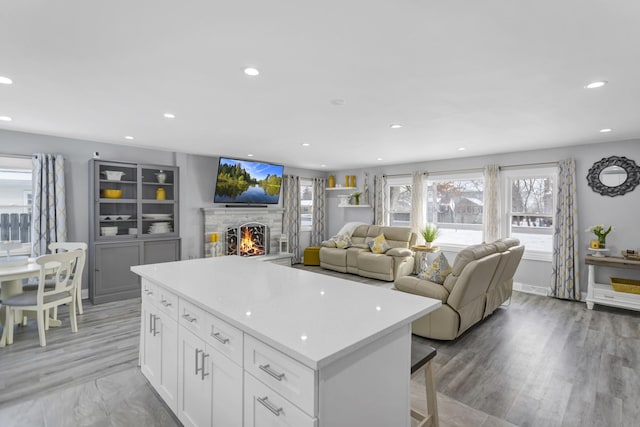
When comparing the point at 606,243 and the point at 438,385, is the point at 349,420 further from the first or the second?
the point at 606,243

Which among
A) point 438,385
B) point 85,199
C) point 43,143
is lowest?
point 438,385

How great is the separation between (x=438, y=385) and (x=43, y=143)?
5751 mm

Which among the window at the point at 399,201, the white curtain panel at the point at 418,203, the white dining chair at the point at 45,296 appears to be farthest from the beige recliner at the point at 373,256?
the white dining chair at the point at 45,296

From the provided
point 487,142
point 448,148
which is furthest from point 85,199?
point 487,142

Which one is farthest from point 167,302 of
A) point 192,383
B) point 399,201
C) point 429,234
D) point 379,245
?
point 399,201

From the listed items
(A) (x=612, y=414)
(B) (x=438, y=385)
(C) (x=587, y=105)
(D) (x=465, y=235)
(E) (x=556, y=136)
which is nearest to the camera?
(A) (x=612, y=414)

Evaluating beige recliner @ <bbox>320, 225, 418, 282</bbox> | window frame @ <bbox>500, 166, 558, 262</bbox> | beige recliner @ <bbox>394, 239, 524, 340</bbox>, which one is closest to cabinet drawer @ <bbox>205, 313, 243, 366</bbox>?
beige recliner @ <bbox>394, 239, 524, 340</bbox>

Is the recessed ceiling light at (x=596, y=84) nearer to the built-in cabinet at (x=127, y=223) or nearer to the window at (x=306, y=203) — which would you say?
the built-in cabinet at (x=127, y=223)

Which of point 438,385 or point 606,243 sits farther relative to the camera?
point 606,243

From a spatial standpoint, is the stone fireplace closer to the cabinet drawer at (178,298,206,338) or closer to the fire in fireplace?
the fire in fireplace

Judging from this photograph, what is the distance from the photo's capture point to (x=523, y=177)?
217 inches

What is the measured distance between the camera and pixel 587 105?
298 cm

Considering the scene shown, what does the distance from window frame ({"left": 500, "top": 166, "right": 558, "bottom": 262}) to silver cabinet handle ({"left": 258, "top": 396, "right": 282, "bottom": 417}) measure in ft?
18.4

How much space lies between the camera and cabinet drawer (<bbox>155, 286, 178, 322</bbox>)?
1982mm
